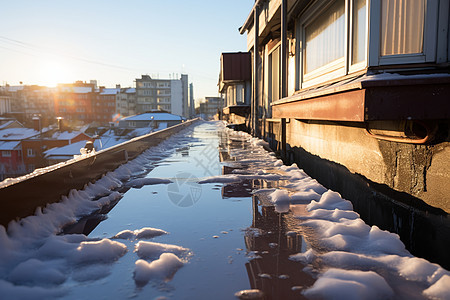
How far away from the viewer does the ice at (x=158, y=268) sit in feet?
5.58

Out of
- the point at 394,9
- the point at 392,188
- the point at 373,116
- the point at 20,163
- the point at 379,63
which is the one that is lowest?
the point at 20,163

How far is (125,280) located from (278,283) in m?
0.81

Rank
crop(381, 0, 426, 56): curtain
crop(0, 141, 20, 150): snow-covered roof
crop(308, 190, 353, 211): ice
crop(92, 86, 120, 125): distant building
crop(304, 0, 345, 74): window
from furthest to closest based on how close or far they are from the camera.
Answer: crop(92, 86, 120, 125): distant building < crop(0, 141, 20, 150): snow-covered roof < crop(304, 0, 345, 74): window < crop(308, 190, 353, 211): ice < crop(381, 0, 426, 56): curtain

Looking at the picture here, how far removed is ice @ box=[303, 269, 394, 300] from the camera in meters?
1.49

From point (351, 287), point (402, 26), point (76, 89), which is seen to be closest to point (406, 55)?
point (402, 26)

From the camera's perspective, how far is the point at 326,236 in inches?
88.4

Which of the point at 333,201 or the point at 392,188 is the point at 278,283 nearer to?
the point at 392,188

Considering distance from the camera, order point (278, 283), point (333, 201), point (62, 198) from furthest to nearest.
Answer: point (333, 201) → point (62, 198) → point (278, 283)

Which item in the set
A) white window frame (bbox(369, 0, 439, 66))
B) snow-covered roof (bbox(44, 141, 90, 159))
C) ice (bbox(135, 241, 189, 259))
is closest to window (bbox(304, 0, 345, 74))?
white window frame (bbox(369, 0, 439, 66))

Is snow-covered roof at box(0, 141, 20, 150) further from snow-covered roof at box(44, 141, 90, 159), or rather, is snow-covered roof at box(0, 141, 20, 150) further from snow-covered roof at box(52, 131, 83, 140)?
snow-covered roof at box(44, 141, 90, 159)

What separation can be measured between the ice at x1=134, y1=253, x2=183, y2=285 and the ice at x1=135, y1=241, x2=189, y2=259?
0.10 meters

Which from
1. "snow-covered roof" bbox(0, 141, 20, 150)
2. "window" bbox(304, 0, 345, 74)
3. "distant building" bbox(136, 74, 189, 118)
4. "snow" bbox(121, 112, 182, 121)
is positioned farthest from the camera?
"distant building" bbox(136, 74, 189, 118)

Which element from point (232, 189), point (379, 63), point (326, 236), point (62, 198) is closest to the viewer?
point (326, 236)

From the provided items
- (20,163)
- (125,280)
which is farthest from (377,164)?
(20,163)
